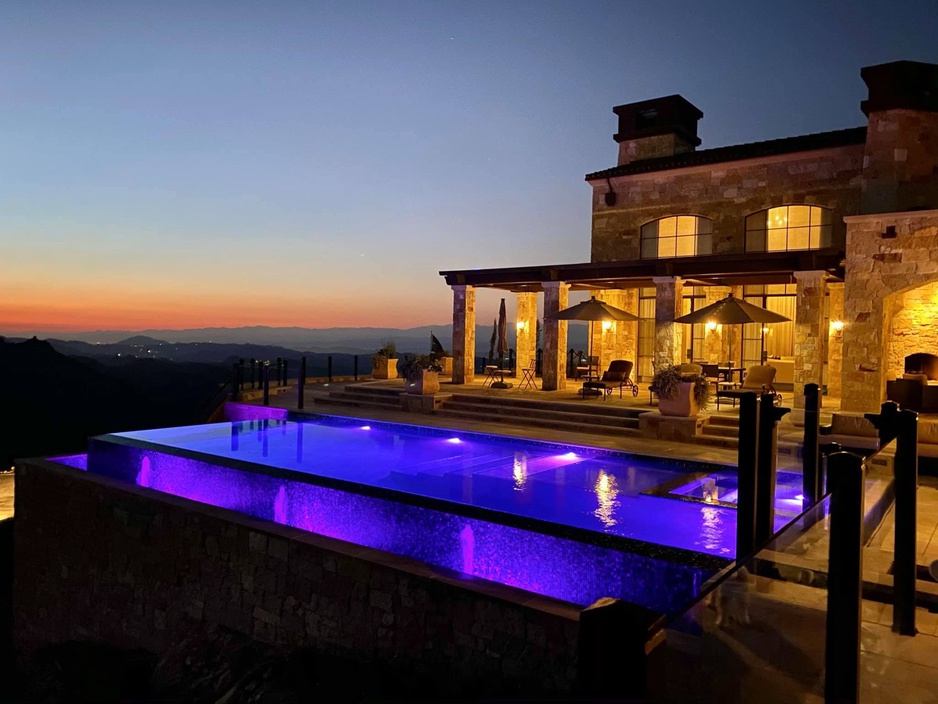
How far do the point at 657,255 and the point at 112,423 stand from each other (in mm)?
44253

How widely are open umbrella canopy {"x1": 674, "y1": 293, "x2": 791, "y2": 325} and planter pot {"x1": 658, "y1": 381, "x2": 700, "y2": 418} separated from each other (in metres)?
2.23

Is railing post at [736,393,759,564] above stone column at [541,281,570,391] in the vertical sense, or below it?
below

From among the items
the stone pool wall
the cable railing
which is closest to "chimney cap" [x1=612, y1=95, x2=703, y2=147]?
the stone pool wall

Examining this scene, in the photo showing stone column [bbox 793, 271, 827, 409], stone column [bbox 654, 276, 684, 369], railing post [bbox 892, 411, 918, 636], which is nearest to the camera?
railing post [bbox 892, 411, 918, 636]

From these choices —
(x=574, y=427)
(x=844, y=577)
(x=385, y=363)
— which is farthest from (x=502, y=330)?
(x=844, y=577)

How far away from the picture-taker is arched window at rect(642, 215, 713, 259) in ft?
64.8

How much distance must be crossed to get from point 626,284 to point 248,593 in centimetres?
1353

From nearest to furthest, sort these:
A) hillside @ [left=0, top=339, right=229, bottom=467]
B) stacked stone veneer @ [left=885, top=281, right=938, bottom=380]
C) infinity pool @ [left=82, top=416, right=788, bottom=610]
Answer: infinity pool @ [left=82, top=416, right=788, bottom=610]
stacked stone veneer @ [left=885, top=281, right=938, bottom=380]
hillside @ [left=0, top=339, right=229, bottom=467]

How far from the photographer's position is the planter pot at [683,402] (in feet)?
39.5

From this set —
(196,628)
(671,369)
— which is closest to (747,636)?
(196,628)

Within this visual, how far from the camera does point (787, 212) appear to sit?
60.5 ft

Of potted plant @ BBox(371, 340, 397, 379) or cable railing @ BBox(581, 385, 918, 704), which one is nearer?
cable railing @ BBox(581, 385, 918, 704)

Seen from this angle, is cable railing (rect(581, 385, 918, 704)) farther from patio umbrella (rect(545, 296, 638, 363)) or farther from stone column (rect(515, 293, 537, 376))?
stone column (rect(515, 293, 537, 376))

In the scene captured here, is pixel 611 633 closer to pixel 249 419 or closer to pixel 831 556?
pixel 831 556
